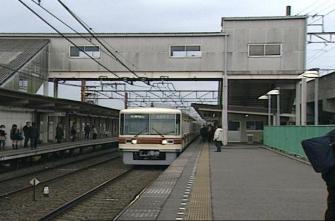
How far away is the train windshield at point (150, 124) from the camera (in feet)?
73.2

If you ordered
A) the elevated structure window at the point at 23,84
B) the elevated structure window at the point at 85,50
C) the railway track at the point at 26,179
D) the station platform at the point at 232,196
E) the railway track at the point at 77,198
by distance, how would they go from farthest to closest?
the elevated structure window at the point at 85,50, the elevated structure window at the point at 23,84, the railway track at the point at 26,179, the railway track at the point at 77,198, the station platform at the point at 232,196

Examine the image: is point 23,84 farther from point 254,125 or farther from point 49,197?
point 254,125

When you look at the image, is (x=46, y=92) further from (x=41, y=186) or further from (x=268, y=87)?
(x=41, y=186)

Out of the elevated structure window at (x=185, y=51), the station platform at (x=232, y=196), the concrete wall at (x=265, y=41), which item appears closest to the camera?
the station platform at (x=232, y=196)

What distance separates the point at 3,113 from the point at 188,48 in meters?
14.7

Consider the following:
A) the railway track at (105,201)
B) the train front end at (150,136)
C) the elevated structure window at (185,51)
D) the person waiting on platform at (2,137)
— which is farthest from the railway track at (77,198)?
the elevated structure window at (185,51)

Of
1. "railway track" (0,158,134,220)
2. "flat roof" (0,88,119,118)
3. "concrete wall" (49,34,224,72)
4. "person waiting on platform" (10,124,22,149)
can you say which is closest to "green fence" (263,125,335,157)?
"concrete wall" (49,34,224,72)

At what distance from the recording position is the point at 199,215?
8523 mm

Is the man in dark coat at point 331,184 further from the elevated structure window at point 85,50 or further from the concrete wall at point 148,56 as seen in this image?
the elevated structure window at point 85,50

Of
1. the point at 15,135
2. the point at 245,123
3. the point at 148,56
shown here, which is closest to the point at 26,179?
the point at 15,135

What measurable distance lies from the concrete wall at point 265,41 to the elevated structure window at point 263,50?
0.69 feet

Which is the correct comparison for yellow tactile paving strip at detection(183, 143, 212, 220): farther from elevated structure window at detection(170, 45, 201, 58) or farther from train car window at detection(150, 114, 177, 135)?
elevated structure window at detection(170, 45, 201, 58)

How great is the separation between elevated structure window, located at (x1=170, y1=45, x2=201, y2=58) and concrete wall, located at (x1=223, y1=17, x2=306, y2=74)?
7.17 feet

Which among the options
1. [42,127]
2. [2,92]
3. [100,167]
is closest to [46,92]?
[42,127]
